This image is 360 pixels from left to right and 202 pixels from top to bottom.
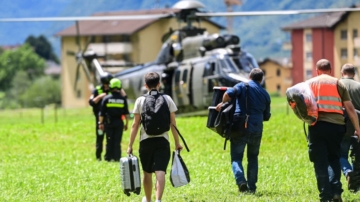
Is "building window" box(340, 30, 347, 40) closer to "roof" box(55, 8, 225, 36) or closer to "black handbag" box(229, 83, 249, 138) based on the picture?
"roof" box(55, 8, 225, 36)

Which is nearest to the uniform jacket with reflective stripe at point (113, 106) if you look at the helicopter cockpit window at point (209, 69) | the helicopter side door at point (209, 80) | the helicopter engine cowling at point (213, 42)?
the helicopter side door at point (209, 80)

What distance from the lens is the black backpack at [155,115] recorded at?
482 inches

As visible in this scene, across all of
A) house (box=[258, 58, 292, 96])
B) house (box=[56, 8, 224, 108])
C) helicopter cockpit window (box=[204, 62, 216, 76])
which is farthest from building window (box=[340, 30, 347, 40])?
helicopter cockpit window (box=[204, 62, 216, 76])

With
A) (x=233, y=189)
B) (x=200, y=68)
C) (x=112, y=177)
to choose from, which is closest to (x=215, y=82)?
(x=200, y=68)

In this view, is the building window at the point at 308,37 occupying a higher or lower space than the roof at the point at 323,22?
lower

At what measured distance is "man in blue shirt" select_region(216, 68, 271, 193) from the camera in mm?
13852

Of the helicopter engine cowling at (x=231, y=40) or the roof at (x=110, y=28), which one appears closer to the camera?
the helicopter engine cowling at (x=231, y=40)

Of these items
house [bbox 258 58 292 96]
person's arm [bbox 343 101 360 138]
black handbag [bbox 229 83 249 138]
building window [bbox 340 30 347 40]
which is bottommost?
house [bbox 258 58 292 96]

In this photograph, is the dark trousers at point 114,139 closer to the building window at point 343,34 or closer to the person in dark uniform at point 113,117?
the person in dark uniform at point 113,117

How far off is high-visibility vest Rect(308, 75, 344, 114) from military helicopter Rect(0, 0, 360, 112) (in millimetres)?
15355

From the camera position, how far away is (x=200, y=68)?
31.0 metres

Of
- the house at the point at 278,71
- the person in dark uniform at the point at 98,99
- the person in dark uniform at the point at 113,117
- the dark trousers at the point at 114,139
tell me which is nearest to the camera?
the person in dark uniform at the point at 113,117

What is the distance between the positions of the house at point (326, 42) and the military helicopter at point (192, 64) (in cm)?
5094

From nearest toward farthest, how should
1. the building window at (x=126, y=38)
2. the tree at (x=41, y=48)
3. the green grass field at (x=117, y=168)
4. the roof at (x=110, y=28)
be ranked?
1. the green grass field at (x=117, y=168)
2. the roof at (x=110, y=28)
3. the building window at (x=126, y=38)
4. the tree at (x=41, y=48)
